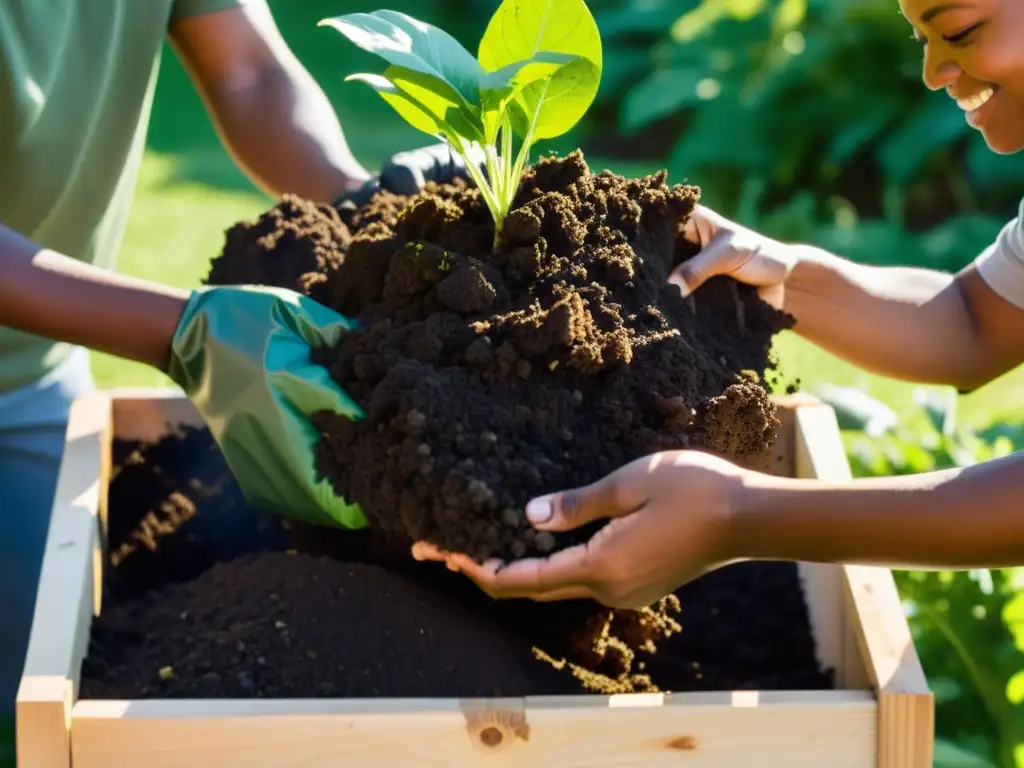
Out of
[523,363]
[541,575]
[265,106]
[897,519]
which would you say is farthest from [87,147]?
[897,519]

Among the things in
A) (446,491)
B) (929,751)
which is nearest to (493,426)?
(446,491)

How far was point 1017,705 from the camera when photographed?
1924 millimetres

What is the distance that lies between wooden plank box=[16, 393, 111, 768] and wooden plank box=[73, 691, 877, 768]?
0.03m

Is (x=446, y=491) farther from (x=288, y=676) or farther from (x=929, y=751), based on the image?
(x=929, y=751)

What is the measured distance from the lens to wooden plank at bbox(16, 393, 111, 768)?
3.98 ft

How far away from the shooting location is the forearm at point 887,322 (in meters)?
1.81

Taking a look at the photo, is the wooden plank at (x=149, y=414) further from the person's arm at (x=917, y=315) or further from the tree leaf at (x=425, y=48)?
the person's arm at (x=917, y=315)

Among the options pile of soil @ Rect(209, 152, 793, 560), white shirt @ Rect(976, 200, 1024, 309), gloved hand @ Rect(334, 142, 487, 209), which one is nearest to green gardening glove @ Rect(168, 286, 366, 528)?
pile of soil @ Rect(209, 152, 793, 560)

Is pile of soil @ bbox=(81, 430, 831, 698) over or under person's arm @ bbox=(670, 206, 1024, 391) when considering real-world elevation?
under

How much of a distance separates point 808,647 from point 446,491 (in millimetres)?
580

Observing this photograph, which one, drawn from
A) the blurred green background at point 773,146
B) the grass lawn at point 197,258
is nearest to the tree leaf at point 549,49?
the grass lawn at point 197,258

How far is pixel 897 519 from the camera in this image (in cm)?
119

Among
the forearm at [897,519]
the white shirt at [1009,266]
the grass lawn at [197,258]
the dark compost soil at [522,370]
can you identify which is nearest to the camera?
the forearm at [897,519]

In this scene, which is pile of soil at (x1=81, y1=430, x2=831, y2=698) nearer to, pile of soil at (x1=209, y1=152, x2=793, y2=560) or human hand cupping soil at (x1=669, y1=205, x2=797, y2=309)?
pile of soil at (x1=209, y1=152, x2=793, y2=560)
